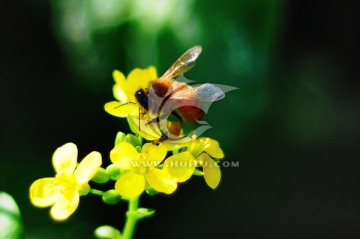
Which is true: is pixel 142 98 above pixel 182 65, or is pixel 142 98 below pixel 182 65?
below

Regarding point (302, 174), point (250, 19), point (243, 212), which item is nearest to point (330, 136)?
point (302, 174)

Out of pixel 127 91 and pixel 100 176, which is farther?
pixel 127 91

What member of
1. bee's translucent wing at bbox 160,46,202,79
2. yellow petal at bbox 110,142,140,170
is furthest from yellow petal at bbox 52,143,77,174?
bee's translucent wing at bbox 160,46,202,79

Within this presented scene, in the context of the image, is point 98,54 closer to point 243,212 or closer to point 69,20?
point 69,20

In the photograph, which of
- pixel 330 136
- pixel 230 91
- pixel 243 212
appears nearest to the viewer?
pixel 230 91

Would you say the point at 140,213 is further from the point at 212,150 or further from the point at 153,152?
the point at 212,150

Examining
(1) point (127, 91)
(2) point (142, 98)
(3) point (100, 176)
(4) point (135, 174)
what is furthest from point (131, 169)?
(1) point (127, 91)

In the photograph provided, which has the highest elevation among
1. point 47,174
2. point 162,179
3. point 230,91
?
point 230,91
